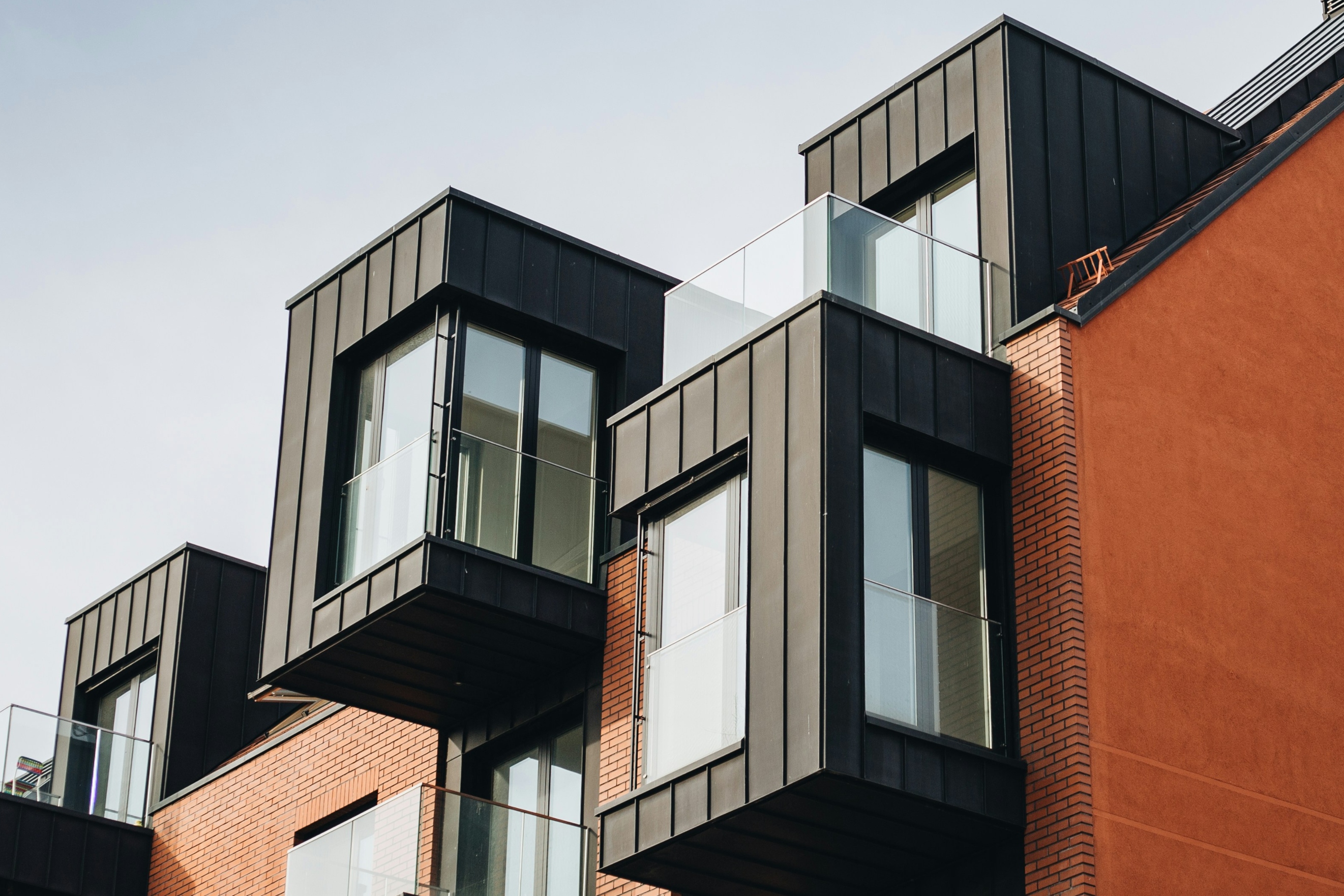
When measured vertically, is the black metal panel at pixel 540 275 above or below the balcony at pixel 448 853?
above

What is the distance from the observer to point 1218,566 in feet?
51.0

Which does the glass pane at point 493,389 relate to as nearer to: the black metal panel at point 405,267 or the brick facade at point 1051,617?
the black metal panel at point 405,267

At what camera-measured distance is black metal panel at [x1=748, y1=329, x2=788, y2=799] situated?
46.1 ft

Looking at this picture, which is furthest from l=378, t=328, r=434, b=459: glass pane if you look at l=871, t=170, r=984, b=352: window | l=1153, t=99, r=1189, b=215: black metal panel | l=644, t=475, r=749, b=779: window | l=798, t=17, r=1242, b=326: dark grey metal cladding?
l=1153, t=99, r=1189, b=215: black metal panel

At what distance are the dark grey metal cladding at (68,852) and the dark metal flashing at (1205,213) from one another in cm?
1327

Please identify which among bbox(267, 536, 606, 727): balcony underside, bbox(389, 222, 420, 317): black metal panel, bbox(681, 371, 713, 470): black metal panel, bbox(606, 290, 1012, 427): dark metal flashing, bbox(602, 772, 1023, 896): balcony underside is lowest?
bbox(602, 772, 1023, 896): balcony underside

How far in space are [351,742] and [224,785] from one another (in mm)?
2785

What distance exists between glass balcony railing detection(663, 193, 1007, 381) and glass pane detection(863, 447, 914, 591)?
1.56 meters

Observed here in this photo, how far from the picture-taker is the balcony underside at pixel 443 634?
1786 centimetres

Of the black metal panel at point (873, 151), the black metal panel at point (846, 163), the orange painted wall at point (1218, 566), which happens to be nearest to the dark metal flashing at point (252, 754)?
the black metal panel at point (846, 163)

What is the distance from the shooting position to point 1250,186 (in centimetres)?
1747

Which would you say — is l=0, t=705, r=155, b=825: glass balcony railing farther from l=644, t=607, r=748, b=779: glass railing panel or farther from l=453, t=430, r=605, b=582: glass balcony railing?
l=644, t=607, r=748, b=779: glass railing panel

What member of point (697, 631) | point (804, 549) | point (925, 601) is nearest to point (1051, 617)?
point (925, 601)

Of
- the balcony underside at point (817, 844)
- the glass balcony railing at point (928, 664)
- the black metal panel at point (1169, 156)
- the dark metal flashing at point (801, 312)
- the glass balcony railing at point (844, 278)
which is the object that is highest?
the black metal panel at point (1169, 156)
